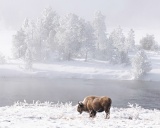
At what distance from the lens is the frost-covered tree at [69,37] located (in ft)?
351

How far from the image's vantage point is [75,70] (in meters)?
98.9

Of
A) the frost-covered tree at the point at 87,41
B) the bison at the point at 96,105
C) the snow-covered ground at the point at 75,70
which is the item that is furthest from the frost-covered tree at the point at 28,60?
the bison at the point at 96,105

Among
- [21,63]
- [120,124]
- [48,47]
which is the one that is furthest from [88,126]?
[48,47]

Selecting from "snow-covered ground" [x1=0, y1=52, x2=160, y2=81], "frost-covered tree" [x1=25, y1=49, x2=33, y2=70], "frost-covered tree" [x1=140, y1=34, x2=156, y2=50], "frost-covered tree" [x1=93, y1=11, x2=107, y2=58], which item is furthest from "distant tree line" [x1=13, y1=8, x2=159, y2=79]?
"frost-covered tree" [x1=140, y1=34, x2=156, y2=50]

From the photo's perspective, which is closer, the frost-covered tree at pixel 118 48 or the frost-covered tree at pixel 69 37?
the frost-covered tree at pixel 69 37

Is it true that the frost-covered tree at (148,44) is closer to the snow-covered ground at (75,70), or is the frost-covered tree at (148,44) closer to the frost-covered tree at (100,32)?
the frost-covered tree at (100,32)

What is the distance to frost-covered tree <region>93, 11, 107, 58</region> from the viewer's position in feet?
373

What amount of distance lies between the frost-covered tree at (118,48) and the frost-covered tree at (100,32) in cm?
374

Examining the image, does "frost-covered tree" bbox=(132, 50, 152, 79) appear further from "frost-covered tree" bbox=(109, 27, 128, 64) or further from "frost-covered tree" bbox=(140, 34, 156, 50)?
"frost-covered tree" bbox=(140, 34, 156, 50)

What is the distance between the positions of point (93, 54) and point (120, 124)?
9858 cm

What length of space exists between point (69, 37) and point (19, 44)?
65.4 feet

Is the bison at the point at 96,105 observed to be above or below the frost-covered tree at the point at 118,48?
below

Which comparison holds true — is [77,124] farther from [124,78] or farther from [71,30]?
[71,30]

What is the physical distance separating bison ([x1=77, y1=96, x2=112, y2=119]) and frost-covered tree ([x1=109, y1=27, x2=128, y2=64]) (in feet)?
297
